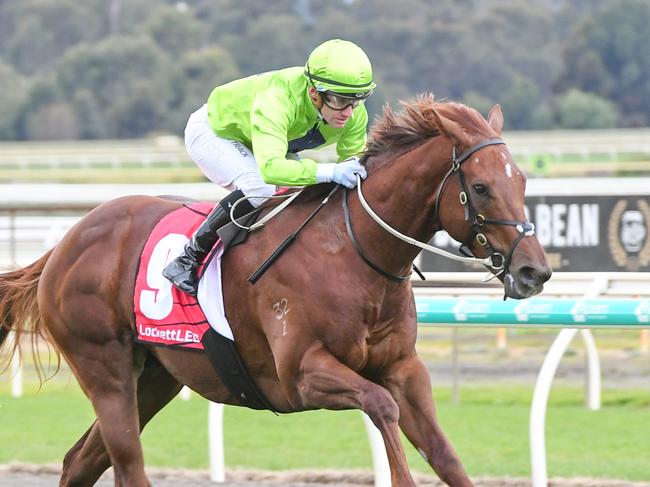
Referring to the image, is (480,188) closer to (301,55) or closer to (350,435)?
(350,435)

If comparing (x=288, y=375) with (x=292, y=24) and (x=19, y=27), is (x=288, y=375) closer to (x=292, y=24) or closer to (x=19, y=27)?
(x=292, y=24)

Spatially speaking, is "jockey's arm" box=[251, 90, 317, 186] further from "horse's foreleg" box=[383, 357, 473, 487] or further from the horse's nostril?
the horse's nostril

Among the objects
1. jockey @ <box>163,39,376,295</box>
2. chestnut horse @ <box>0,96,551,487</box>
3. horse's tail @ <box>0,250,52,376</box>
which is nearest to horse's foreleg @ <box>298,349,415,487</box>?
chestnut horse @ <box>0,96,551,487</box>

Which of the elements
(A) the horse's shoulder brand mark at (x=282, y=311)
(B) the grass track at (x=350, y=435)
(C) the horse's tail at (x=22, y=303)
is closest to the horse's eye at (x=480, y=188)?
(A) the horse's shoulder brand mark at (x=282, y=311)

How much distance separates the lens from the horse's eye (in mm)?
4098

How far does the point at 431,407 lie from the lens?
4344mm

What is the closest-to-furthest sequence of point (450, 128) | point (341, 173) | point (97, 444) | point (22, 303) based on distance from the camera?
point (450, 128), point (341, 173), point (97, 444), point (22, 303)

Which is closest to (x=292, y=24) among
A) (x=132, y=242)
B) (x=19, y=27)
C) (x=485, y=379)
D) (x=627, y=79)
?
(x=19, y=27)

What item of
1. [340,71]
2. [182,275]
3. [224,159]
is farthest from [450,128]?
[182,275]

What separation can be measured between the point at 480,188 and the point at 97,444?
74.2 inches

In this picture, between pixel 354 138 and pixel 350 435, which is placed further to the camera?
pixel 350 435

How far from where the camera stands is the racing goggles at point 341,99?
14.6ft

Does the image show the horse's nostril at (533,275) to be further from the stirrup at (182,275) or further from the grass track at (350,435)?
the grass track at (350,435)

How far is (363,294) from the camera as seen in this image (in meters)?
4.32
